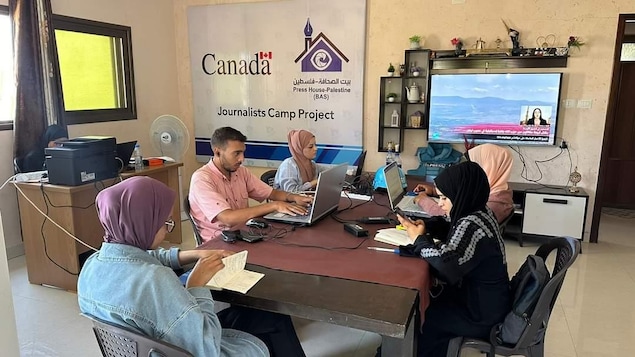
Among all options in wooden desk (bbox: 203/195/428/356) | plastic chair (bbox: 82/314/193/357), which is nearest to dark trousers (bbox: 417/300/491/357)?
wooden desk (bbox: 203/195/428/356)

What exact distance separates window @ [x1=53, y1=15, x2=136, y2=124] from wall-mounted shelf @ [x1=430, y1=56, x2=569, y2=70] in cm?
333

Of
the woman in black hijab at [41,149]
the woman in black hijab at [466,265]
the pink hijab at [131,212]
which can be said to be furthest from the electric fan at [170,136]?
the woman in black hijab at [466,265]

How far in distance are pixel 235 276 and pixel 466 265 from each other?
852 millimetres

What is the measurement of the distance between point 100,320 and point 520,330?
4.68 ft

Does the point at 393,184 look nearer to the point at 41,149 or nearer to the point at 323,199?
the point at 323,199

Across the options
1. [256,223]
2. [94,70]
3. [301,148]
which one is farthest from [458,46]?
[94,70]

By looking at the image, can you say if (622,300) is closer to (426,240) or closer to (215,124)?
(426,240)

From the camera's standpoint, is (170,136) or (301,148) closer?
(301,148)

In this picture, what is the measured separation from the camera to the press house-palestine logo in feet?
15.7

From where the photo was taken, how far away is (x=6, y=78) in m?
3.78

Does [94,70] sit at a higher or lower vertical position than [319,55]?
lower

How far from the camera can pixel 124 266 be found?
1.28 m

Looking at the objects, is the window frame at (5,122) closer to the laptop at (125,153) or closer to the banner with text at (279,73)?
the laptop at (125,153)

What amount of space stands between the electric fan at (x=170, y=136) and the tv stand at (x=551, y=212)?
3.17 metres
